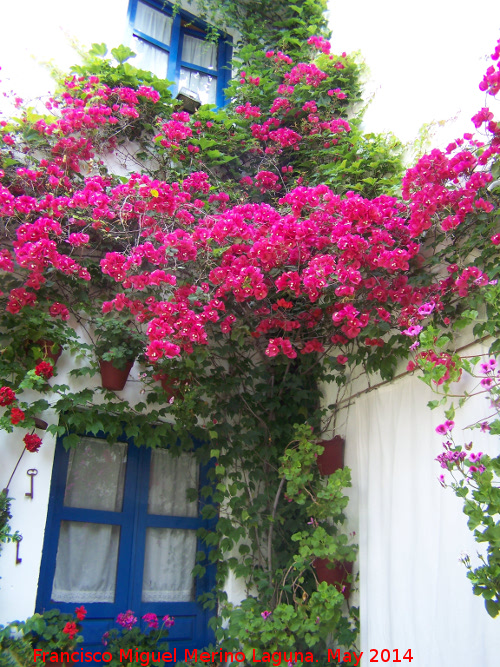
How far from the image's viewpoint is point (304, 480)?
335 centimetres

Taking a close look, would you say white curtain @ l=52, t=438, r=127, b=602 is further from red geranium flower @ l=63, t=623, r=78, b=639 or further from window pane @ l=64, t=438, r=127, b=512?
red geranium flower @ l=63, t=623, r=78, b=639

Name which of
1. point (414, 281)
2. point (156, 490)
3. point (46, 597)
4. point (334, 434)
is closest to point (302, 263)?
point (414, 281)

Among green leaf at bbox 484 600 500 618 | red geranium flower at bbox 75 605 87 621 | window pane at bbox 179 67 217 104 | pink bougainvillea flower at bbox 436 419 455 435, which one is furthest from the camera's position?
window pane at bbox 179 67 217 104

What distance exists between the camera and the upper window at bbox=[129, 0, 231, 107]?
16.5 ft

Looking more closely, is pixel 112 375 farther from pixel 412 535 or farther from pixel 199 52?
pixel 199 52

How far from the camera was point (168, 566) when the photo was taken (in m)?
3.61

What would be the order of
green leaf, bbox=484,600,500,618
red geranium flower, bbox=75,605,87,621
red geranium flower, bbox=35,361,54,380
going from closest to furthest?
green leaf, bbox=484,600,500,618, red geranium flower, bbox=75,605,87,621, red geranium flower, bbox=35,361,54,380

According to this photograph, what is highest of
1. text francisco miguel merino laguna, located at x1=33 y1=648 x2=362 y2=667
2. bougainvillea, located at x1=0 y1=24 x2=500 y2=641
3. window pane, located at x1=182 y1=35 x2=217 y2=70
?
window pane, located at x1=182 y1=35 x2=217 y2=70

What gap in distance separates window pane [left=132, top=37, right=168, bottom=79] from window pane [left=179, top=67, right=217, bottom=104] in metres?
0.19

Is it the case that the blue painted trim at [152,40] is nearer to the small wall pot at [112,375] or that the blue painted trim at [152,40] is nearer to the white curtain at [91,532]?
the small wall pot at [112,375]

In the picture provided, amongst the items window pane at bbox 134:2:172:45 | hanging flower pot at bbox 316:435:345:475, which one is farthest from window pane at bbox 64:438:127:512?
window pane at bbox 134:2:172:45

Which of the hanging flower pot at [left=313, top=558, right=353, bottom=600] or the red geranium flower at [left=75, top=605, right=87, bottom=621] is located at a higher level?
the hanging flower pot at [left=313, top=558, right=353, bottom=600]

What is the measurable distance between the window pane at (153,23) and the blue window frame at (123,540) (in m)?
3.63

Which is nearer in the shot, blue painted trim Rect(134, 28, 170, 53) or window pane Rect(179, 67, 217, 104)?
blue painted trim Rect(134, 28, 170, 53)
